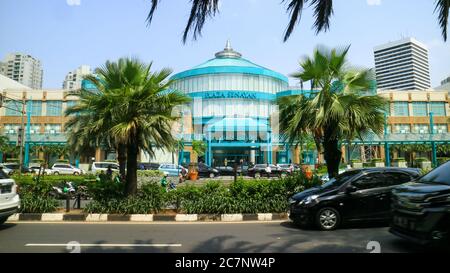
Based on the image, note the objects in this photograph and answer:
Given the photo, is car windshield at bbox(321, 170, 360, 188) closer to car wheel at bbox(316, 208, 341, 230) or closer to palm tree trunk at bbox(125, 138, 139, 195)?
car wheel at bbox(316, 208, 341, 230)

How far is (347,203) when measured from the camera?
764 cm

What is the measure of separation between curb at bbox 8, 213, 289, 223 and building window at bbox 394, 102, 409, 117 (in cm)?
5942

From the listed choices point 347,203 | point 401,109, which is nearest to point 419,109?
point 401,109

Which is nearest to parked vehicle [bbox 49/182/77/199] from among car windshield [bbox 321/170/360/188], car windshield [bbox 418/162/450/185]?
car windshield [bbox 321/170/360/188]

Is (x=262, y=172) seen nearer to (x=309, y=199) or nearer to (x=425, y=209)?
(x=309, y=199)

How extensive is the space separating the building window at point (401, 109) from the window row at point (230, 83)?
77.2 ft

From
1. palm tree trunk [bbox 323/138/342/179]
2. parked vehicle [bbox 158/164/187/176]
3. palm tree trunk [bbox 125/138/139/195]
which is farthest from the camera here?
parked vehicle [bbox 158/164/187/176]

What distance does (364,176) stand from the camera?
803 centimetres

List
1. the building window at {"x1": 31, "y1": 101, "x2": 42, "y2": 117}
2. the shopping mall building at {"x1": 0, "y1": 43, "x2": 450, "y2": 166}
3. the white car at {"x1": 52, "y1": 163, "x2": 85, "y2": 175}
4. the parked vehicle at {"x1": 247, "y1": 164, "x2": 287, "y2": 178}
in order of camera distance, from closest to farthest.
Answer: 1. the parked vehicle at {"x1": 247, "y1": 164, "x2": 287, "y2": 178}
2. the white car at {"x1": 52, "y1": 163, "x2": 85, "y2": 175}
3. the shopping mall building at {"x1": 0, "y1": 43, "x2": 450, "y2": 166}
4. the building window at {"x1": 31, "y1": 101, "x2": 42, "y2": 117}

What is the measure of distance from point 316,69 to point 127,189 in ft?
24.0

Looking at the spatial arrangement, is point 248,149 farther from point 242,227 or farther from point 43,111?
point 242,227

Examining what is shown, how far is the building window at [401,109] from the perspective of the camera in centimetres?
5988

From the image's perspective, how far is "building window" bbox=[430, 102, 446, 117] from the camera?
5960cm
